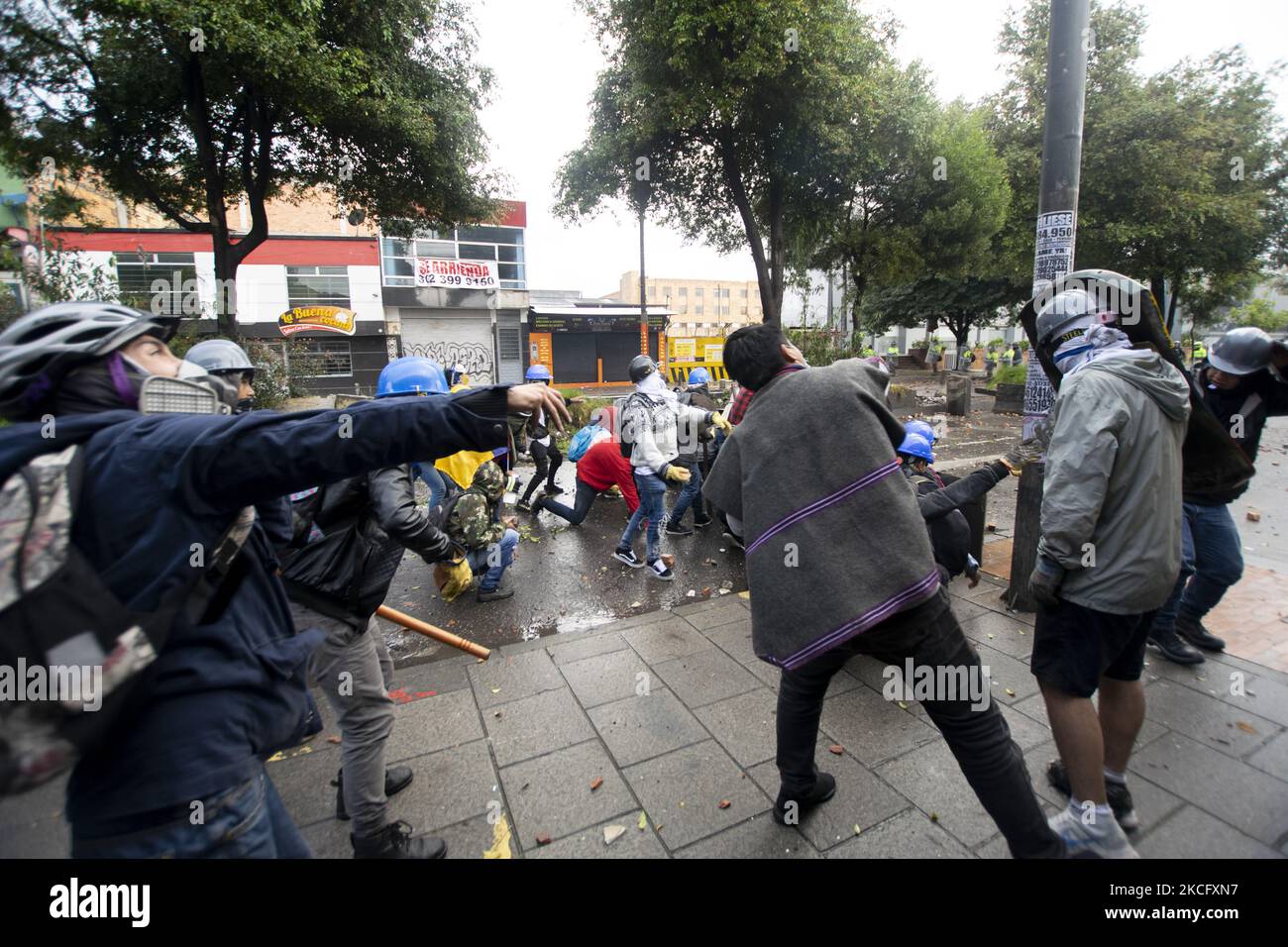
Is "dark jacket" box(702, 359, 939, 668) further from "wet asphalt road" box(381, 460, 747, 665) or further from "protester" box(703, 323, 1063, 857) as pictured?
"wet asphalt road" box(381, 460, 747, 665)

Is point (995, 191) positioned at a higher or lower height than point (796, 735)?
higher

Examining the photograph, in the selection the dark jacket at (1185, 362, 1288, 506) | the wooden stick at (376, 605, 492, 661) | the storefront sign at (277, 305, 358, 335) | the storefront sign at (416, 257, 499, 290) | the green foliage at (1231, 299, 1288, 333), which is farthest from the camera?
the green foliage at (1231, 299, 1288, 333)

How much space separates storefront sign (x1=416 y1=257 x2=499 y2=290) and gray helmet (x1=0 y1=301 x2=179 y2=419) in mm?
28372

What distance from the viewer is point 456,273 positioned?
91.3ft

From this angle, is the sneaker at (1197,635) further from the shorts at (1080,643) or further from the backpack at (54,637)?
the backpack at (54,637)

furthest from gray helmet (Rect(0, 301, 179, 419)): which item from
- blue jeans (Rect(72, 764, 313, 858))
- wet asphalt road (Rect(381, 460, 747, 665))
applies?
wet asphalt road (Rect(381, 460, 747, 665))

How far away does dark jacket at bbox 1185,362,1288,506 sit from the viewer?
137 inches

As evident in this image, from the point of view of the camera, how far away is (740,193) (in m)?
12.4

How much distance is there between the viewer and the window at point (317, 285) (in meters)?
25.1

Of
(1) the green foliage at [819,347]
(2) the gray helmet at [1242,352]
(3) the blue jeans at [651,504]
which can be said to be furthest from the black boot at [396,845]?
(1) the green foliage at [819,347]

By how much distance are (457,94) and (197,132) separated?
3918mm

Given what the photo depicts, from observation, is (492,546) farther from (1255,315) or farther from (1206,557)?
(1255,315)

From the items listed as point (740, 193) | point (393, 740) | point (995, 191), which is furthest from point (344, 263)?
point (393, 740)

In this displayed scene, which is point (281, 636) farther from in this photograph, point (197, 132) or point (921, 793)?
point (197, 132)
